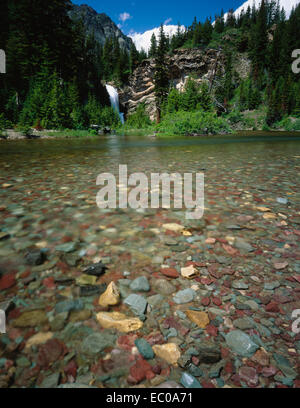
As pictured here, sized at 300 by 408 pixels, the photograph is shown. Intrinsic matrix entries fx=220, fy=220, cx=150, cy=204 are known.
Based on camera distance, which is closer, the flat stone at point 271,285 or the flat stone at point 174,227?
the flat stone at point 271,285

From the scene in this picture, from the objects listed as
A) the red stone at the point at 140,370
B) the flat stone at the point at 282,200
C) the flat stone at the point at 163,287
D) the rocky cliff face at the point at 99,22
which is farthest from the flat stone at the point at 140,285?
the rocky cliff face at the point at 99,22

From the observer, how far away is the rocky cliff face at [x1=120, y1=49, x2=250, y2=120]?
62938 mm

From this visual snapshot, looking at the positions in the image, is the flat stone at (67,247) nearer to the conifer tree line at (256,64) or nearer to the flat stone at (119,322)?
the flat stone at (119,322)

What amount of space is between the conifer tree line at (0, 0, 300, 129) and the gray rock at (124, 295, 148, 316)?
2632cm

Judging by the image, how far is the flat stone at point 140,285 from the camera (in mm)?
1457

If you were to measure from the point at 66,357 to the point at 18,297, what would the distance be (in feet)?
1.81

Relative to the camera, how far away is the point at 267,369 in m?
0.98

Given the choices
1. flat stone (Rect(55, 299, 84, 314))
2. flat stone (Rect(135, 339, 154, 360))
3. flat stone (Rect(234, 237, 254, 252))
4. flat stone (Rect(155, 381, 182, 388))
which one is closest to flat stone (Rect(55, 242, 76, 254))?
flat stone (Rect(55, 299, 84, 314))

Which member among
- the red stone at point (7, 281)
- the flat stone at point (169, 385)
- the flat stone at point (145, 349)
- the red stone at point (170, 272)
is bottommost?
the flat stone at point (169, 385)

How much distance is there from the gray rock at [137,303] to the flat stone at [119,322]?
0.19 feet

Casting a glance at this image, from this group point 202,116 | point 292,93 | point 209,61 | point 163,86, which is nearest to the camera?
point 202,116

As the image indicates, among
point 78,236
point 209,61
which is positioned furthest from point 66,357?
point 209,61

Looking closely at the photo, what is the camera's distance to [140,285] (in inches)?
58.7
